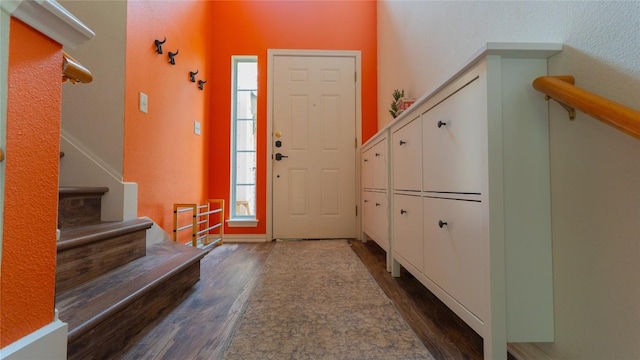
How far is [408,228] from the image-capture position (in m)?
1.46

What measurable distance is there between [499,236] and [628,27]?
1.95 ft

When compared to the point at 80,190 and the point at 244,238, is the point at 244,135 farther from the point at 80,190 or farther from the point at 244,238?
Answer: the point at 80,190

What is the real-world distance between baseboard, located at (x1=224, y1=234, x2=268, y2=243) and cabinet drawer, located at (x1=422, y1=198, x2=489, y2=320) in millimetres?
2123

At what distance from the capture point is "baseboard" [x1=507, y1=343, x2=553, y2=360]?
0.86 metres

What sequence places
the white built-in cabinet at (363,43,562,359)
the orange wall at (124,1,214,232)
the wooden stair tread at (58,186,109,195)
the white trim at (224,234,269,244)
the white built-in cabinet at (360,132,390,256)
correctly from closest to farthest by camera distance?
the white built-in cabinet at (363,43,562,359) → the wooden stair tread at (58,186,109,195) → the orange wall at (124,1,214,232) → the white built-in cabinet at (360,132,390,256) → the white trim at (224,234,269,244)

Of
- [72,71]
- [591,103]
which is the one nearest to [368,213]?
[591,103]

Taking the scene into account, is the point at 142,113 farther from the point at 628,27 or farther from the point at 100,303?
the point at 628,27

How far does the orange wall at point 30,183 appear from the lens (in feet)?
2.05

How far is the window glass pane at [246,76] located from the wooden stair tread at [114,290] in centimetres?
224

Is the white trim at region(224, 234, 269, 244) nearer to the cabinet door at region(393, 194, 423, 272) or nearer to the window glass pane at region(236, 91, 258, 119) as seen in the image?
the window glass pane at region(236, 91, 258, 119)

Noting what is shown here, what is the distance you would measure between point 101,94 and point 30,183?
1.16m

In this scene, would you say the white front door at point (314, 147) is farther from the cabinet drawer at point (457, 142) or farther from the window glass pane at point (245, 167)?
the cabinet drawer at point (457, 142)

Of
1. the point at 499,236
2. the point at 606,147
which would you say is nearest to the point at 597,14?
the point at 606,147

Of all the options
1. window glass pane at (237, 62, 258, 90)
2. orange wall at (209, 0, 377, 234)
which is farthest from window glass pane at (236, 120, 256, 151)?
window glass pane at (237, 62, 258, 90)
